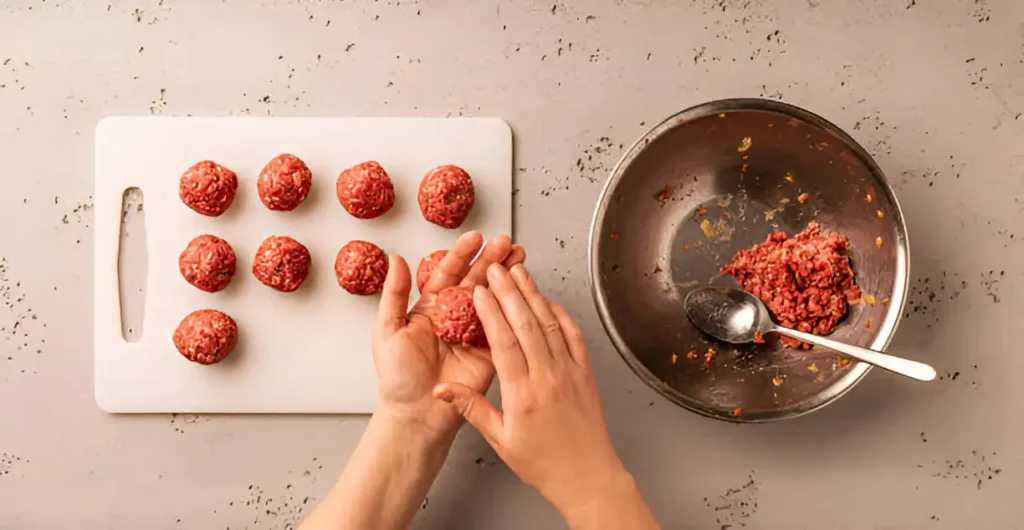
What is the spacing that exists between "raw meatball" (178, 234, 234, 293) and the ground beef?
99 centimetres

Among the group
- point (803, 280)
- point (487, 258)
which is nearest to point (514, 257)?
point (487, 258)

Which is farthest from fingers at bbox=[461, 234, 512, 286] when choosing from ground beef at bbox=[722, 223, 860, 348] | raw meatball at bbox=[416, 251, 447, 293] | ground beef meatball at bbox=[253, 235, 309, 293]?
ground beef at bbox=[722, 223, 860, 348]

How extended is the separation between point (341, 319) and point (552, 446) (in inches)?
21.2

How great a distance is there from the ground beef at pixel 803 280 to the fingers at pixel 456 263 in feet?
1.68

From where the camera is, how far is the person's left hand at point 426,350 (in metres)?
1.24

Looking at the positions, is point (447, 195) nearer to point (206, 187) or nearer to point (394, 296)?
point (394, 296)

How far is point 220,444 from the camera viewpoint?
149 centimetres

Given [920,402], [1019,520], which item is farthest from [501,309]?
[1019,520]

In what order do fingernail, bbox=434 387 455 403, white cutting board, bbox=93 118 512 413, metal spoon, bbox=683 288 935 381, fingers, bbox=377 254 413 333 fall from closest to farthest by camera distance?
1. fingernail, bbox=434 387 455 403
2. fingers, bbox=377 254 413 333
3. metal spoon, bbox=683 288 935 381
4. white cutting board, bbox=93 118 512 413

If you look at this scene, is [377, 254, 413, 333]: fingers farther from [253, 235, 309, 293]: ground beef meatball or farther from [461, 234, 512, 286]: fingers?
[253, 235, 309, 293]: ground beef meatball

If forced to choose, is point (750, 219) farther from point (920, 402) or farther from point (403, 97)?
point (403, 97)

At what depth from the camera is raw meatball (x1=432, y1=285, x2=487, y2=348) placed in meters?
1.24

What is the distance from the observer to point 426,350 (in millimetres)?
1266

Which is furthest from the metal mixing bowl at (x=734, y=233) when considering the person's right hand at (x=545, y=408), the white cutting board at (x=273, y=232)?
the white cutting board at (x=273, y=232)
